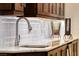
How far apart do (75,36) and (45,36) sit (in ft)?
0.83

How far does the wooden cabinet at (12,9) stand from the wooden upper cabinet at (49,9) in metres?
0.15

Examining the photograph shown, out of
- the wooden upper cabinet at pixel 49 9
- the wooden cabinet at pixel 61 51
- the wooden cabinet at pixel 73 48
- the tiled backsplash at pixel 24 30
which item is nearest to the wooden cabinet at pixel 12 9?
the tiled backsplash at pixel 24 30

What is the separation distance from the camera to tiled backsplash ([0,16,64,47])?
1094mm

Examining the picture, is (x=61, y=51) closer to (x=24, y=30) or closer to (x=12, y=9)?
(x=24, y=30)

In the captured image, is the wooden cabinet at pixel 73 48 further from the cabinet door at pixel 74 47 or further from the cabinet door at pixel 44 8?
the cabinet door at pixel 44 8

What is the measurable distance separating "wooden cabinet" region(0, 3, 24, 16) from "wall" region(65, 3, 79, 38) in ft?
1.27

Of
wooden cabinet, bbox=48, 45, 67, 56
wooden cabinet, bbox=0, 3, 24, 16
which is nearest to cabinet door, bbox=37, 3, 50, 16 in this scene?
wooden cabinet, bbox=0, 3, 24, 16

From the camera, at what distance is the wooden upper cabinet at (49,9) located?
110cm

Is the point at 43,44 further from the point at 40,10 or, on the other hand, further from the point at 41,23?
the point at 40,10

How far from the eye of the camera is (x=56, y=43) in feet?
3.63

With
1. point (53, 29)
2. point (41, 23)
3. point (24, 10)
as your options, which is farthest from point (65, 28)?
point (24, 10)

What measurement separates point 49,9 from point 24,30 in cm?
28

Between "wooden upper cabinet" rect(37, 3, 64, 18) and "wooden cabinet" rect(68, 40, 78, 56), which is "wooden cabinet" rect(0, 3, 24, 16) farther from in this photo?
"wooden cabinet" rect(68, 40, 78, 56)

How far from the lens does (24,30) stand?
1.10 m
